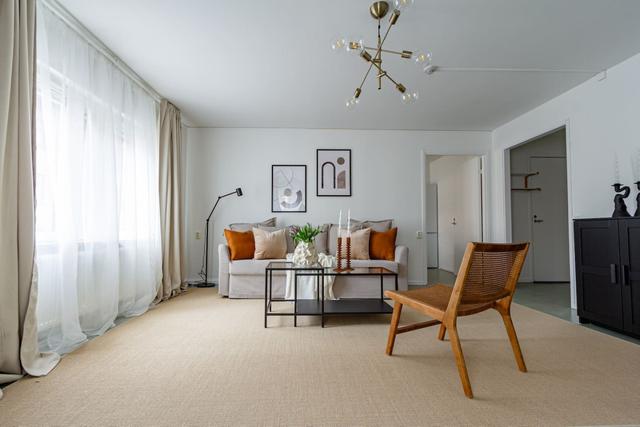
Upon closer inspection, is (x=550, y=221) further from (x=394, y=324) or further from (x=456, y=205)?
(x=394, y=324)

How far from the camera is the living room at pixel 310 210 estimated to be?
1.73m

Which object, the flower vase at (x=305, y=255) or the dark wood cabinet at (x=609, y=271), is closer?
the dark wood cabinet at (x=609, y=271)

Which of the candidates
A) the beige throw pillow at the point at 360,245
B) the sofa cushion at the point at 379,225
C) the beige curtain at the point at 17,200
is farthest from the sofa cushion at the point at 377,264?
the beige curtain at the point at 17,200

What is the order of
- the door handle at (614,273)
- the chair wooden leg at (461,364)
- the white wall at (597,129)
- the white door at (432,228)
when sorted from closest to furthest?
the chair wooden leg at (461,364) < the door handle at (614,273) < the white wall at (597,129) < the white door at (432,228)

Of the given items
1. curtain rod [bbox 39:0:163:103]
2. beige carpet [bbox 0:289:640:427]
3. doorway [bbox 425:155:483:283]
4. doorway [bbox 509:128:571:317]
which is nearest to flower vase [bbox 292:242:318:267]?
beige carpet [bbox 0:289:640:427]

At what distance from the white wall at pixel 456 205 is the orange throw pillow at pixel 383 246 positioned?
1.66 m

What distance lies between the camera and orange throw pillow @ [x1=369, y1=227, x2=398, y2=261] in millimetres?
4328

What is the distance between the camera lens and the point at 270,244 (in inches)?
166

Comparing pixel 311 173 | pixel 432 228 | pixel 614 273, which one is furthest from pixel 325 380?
pixel 432 228

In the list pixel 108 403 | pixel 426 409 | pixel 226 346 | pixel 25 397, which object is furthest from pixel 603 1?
pixel 25 397

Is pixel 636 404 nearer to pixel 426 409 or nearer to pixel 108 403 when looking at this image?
pixel 426 409

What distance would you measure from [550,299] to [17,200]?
4.93 metres

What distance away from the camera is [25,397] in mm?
1612

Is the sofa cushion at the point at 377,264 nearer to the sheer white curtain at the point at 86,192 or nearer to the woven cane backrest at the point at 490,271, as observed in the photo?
the woven cane backrest at the point at 490,271
